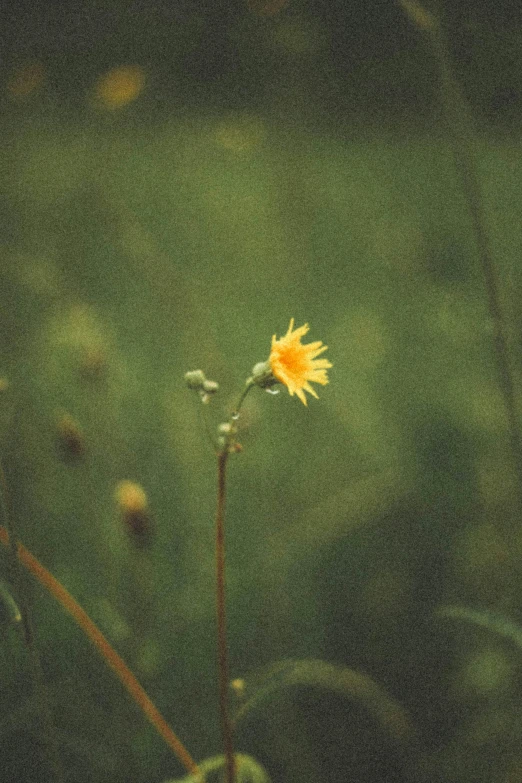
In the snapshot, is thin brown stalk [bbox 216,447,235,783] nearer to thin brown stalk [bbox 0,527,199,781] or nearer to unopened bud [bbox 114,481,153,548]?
thin brown stalk [bbox 0,527,199,781]

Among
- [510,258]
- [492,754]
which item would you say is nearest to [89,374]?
[492,754]

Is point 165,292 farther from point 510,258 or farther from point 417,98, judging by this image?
point 510,258

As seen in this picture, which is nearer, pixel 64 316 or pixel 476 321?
pixel 64 316

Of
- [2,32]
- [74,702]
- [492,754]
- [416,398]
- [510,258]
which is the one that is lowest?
[492,754]

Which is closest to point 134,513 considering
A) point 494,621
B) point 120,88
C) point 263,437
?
point 494,621

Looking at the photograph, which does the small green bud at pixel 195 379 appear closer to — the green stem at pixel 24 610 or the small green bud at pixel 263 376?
the small green bud at pixel 263 376

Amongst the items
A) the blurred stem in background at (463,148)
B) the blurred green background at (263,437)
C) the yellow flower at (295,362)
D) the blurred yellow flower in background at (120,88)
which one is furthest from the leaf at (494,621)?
the blurred yellow flower in background at (120,88)

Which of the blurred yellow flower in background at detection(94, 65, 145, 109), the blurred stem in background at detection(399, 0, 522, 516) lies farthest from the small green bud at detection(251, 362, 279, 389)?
the blurred yellow flower in background at detection(94, 65, 145, 109)
